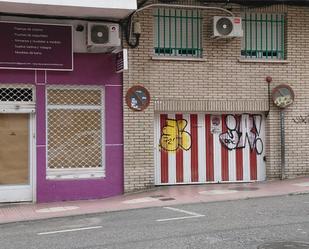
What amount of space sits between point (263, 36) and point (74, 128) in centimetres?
541

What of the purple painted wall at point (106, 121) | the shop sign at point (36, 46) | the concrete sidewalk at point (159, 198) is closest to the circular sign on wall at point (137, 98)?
the purple painted wall at point (106, 121)

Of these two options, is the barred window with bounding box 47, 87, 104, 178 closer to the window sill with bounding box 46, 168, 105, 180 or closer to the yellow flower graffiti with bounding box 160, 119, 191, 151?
the window sill with bounding box 46, 168, 105, 180

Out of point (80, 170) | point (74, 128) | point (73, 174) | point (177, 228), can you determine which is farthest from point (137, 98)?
point (177, 228)

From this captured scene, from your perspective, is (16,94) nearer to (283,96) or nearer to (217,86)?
(217,86)

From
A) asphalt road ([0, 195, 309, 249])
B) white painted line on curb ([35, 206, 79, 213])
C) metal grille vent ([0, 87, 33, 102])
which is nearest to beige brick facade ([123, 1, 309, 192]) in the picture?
white painted line on curb ([35, 206, 79, 213])

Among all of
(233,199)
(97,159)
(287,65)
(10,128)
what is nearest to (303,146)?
(287,65)

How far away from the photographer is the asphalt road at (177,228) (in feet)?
25.6

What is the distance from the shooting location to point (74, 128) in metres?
13.3

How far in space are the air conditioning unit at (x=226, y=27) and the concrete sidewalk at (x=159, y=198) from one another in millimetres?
3673

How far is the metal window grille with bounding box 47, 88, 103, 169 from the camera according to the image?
A: 13.1 metres

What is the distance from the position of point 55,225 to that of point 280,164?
6885 mm

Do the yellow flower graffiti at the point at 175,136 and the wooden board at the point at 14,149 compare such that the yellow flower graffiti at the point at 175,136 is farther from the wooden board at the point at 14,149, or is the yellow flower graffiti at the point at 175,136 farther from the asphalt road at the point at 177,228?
the wooden board at the point at 14,149

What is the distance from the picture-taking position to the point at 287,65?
48.5ft

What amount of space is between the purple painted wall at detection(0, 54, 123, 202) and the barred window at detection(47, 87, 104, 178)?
0.58 feet
